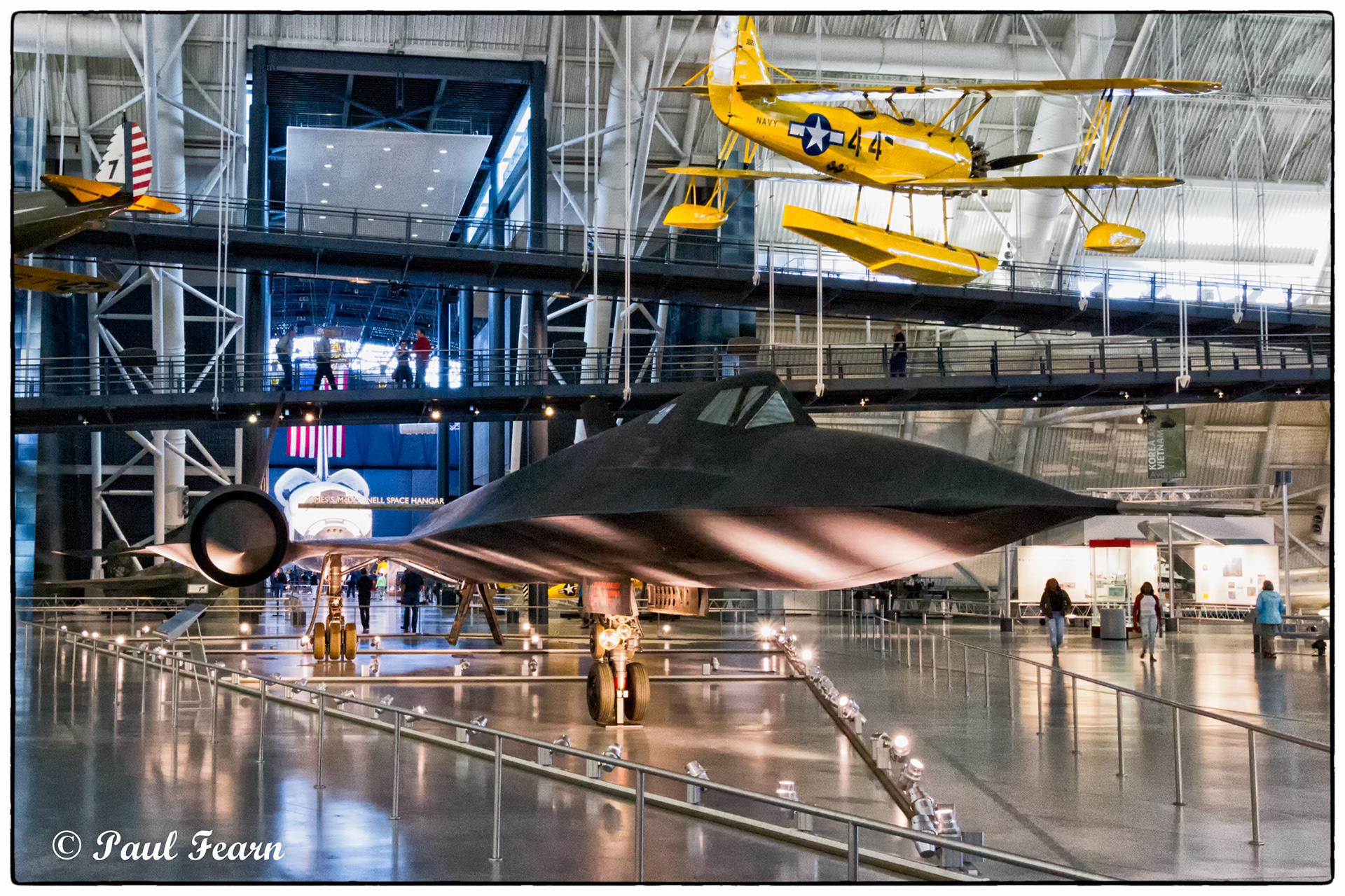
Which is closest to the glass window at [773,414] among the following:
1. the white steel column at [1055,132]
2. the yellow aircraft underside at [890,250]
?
the yellow aircraft underside at [890,250]

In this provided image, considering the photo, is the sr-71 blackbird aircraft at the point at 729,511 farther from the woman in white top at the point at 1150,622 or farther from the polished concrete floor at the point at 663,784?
the woman in white top at the point at 1150,622

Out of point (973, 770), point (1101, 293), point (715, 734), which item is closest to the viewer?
point (973, 770)

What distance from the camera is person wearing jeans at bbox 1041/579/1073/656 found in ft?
56.0

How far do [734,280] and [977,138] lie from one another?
1253 cm

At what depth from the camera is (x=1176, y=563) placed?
3281 centimetres

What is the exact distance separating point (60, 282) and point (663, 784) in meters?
7.18

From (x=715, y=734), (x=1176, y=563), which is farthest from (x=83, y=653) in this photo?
(x=1176, y=563)

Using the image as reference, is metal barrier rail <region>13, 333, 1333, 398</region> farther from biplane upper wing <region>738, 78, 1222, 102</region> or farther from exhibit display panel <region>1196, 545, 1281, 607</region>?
biplane upper wing <region>738, 78, 1222, 102</region>

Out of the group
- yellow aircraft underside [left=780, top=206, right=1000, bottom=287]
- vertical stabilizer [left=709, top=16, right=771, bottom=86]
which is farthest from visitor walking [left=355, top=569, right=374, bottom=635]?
vertical stabilizer [left=709, top=16, right=771, bottom=86]

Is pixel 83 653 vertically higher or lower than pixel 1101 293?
lower

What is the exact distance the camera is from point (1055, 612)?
56.7 feet

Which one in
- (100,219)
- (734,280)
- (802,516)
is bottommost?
(802,516)

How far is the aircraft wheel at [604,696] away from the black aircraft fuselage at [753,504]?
98 centimetres

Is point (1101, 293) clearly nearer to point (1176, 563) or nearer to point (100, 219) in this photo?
point (1176, 563)
